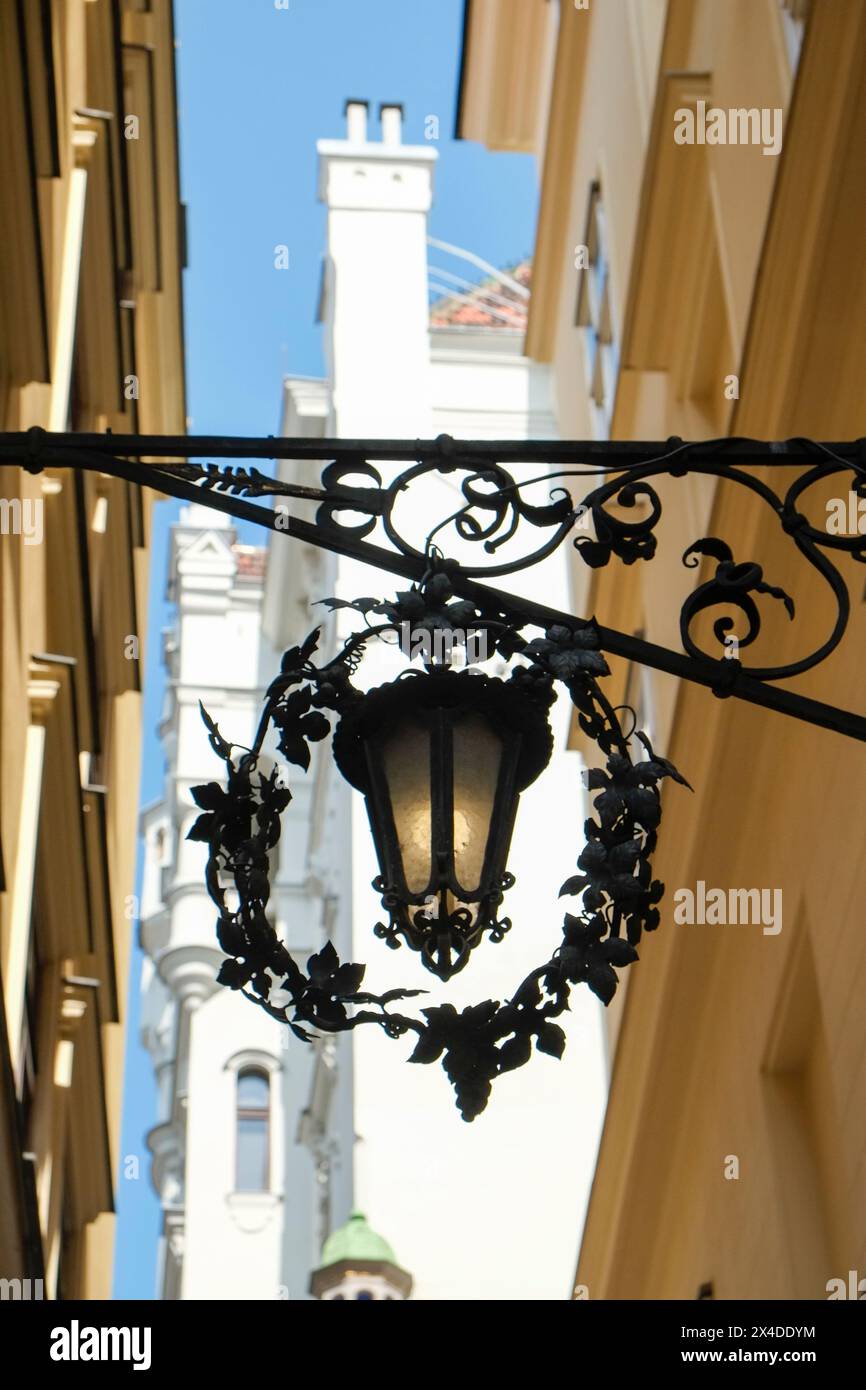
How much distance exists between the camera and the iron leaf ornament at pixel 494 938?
15.9 feet

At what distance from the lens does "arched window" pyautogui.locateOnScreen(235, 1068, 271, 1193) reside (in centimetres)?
4212

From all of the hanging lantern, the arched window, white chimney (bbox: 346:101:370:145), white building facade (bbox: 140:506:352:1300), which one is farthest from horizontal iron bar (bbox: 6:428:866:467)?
the arched window

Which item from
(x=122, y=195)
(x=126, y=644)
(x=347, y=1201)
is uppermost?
(x=122, y=195)

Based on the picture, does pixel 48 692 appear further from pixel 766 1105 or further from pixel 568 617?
pixel 568 617

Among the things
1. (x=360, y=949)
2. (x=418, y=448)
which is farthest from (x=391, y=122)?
(x=418, y=448)

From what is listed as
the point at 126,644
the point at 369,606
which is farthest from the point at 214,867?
the point at 126,644

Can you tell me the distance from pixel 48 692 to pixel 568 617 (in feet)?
21.3

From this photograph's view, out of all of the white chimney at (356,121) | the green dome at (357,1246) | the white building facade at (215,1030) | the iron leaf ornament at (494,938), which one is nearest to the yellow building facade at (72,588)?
the iron leaf ornament at (494,938)

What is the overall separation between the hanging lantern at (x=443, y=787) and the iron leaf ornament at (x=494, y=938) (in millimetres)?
59

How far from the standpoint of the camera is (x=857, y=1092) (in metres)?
8.91

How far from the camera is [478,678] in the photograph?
5.04 m

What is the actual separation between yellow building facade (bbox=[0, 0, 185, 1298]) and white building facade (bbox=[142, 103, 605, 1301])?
14.5 ft

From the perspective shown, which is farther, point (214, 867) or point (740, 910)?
point (740, 910)

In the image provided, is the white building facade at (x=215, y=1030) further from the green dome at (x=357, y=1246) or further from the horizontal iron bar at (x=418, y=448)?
the horizontal iron bar at (x=418, y=448)
